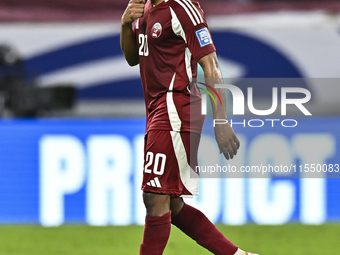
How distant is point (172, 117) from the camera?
272 cm

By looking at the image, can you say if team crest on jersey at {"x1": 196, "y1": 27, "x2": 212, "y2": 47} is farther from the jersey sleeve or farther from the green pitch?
the green pitch

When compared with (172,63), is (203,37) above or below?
above

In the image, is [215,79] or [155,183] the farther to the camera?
[155,183]

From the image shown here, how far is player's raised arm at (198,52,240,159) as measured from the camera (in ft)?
8.31

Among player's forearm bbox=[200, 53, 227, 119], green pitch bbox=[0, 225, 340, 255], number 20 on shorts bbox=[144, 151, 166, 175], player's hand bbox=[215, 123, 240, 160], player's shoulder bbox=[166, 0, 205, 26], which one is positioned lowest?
green pitch bbox=[0, 225, 340, 255]

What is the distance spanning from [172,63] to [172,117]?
0.24 metres

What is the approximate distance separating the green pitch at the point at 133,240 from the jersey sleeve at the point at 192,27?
1.69m

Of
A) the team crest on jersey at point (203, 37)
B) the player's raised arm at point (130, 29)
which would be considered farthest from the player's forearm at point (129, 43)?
the team crest on jersey at point (203, 37)

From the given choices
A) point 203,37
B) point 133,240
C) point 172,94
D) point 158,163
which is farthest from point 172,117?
point 133,240

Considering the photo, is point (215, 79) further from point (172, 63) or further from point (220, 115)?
point (172, 63)

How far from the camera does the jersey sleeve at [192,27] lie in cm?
262

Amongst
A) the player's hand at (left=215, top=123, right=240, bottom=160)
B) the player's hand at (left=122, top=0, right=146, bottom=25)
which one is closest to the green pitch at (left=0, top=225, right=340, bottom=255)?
the player's hand at (left=215, top=123, right=240, bottom=160)

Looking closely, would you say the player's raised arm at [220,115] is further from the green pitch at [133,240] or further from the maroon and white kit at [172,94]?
the green pitch at [133,240]

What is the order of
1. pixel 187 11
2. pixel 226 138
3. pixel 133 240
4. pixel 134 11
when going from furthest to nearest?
pixel 133 240
pixel 134 11
pixel 187 11
pixel 226 138
